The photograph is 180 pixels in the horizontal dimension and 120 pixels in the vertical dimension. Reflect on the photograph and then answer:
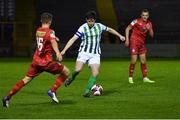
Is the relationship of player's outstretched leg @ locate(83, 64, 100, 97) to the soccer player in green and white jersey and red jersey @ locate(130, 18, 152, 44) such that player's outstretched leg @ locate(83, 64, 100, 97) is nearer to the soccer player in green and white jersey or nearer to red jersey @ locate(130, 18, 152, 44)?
the soccer player in green and white jersey

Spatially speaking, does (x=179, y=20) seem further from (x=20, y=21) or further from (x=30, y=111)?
(x=30, y=111)

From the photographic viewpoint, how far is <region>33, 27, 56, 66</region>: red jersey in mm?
11203

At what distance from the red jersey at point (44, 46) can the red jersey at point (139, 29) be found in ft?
18.4

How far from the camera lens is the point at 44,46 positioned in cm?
1127

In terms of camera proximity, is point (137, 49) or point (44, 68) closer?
point (44, 68)

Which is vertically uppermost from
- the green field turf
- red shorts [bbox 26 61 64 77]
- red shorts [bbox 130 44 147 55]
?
red shorts [bbox 26 61 64 77]

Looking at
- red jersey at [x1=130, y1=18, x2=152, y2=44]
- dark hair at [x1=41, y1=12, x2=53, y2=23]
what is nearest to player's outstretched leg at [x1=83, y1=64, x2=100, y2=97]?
dark hair at [x1=41, y1=12, x2=53, y2=23]

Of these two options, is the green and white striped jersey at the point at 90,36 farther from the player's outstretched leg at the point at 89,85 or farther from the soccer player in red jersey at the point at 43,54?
the soccer player in red jersey at the point at 43,54

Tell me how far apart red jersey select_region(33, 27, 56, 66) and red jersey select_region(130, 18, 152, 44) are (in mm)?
5615

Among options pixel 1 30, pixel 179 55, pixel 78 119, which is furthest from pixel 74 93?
pixel 1 30

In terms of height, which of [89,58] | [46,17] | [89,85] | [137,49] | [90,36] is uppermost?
[46,17]

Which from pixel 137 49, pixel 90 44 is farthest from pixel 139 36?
pixel 90 44

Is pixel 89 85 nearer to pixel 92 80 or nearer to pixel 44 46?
pixel 92 80

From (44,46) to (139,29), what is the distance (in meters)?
5.88
